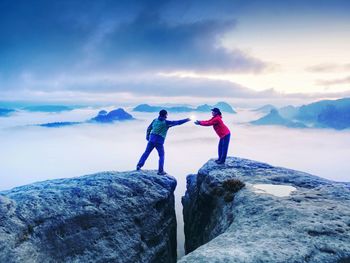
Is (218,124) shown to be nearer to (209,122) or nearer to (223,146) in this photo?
(209,122)

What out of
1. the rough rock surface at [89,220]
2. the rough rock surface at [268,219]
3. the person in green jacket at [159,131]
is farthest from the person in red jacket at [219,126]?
the rough rock surface at [89,220]

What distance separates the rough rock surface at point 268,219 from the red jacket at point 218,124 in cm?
342

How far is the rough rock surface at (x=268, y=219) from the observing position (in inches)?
530

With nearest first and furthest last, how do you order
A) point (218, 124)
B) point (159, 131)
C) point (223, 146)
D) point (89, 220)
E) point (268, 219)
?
point (268, 219), point (89, 220), point (159, 131), point (218, 124), point (223, 146)

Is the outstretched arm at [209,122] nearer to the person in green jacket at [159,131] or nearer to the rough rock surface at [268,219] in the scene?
the person in green jacket at [159,131]

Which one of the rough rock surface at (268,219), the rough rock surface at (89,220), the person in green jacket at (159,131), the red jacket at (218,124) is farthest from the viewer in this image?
the red jacket at (218,124)

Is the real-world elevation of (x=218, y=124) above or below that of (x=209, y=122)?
below

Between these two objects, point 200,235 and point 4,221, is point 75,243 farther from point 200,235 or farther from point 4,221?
point 200,235

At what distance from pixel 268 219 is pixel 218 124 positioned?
1197cm

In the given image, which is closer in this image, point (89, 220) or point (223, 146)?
point (89, 220)

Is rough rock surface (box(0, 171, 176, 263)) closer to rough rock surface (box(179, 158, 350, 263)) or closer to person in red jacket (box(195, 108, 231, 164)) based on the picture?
rough rock surface (box(179, 158, 350, 263))

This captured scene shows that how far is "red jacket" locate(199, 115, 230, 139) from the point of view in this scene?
27.4 metres

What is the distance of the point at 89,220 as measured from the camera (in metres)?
22.2

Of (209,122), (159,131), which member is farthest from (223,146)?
(159,131)
